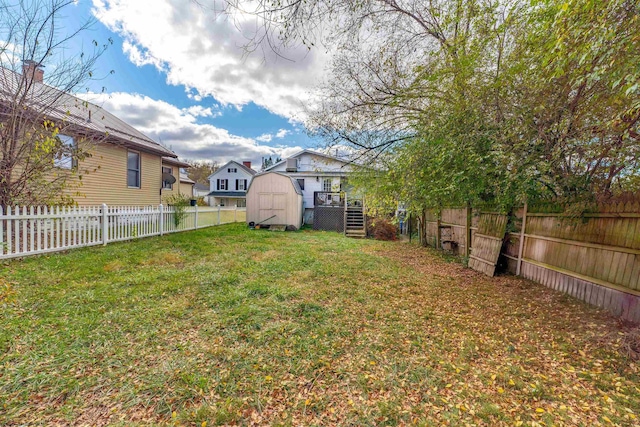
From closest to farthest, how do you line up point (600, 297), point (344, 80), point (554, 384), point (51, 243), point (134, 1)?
1. point (554, 384)
2. point (600, 297)
3. point (134, 1)
4. point (51, 243)
5. point (344, 80)

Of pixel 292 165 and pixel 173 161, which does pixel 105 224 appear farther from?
pixel 292 165

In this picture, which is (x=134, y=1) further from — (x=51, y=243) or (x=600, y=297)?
(x=600, y=297)

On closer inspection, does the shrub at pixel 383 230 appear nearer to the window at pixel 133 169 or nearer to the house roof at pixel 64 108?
the house roof at pixel 64 108

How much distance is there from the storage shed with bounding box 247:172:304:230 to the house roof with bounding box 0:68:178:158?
190 inches

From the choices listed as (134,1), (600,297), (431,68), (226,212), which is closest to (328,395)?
(600,297)

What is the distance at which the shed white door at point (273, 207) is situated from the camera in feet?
45.1

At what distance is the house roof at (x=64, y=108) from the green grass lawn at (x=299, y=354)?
338cm

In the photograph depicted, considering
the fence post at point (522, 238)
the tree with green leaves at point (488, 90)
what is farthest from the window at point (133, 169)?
the fence post at point (522, 238)

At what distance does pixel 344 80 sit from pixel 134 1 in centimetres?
501

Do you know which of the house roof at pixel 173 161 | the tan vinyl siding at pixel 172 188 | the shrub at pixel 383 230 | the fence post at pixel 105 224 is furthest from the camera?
the tan vinyl siding at pixel 172 188

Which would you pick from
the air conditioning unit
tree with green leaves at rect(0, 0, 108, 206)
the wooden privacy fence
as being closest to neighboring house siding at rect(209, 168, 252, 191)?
the air conditioning unit

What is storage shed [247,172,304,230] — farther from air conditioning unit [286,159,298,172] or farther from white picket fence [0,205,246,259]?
air conditioning unit [286,159,298,172]

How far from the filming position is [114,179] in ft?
32.9

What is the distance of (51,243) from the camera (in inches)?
233
